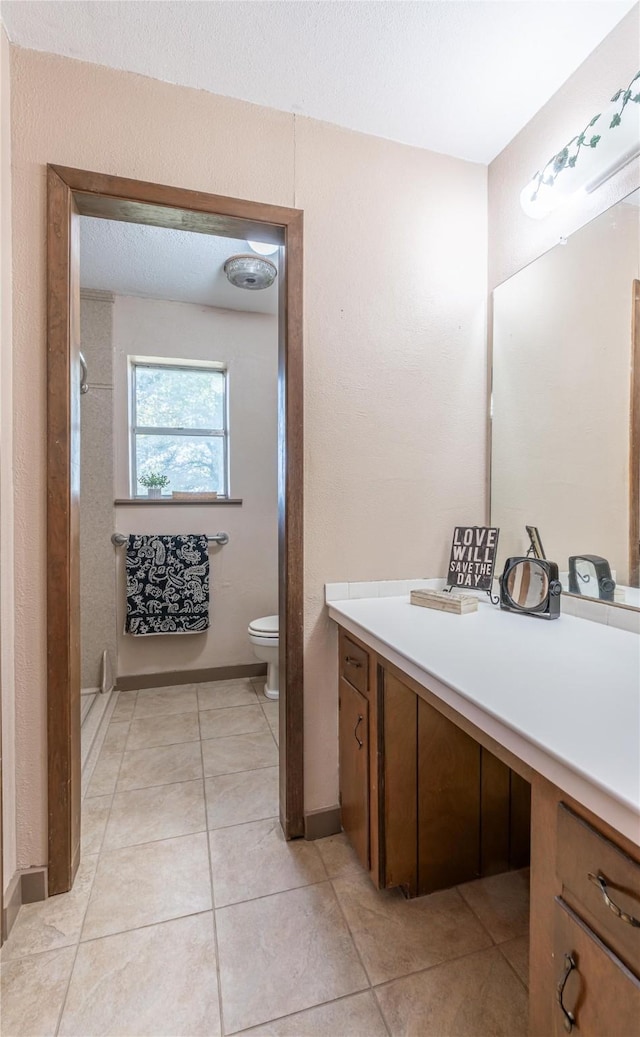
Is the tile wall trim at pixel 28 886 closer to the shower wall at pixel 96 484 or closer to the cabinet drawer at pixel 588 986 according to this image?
the cabinet drawer at pixel 588 986

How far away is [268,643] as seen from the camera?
2.57 metres

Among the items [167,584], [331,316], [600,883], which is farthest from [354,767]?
[167,584]

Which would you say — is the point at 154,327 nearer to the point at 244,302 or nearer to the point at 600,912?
the point at 244,302

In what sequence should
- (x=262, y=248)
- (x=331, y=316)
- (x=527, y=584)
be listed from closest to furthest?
(x=527, y=584) < (x=331, y=316) < (x=262, y=248)

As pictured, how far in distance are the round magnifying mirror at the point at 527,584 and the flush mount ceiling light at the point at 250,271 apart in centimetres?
198

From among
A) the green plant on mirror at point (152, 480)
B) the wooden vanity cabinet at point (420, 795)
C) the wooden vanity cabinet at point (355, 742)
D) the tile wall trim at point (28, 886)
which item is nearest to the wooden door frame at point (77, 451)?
the tile wall trim at point (28, 886)

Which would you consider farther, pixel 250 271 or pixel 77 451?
pixel 250 271

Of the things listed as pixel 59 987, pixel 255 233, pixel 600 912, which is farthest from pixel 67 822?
pixel 255 233

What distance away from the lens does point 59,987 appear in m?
1.08

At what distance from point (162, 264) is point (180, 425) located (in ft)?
3.18

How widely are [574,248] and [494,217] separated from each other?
48cm

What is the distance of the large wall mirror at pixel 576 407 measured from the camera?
119 cm

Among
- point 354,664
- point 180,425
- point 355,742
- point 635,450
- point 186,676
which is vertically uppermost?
point 180,425

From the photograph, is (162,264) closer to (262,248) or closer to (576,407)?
(262,248)
